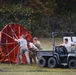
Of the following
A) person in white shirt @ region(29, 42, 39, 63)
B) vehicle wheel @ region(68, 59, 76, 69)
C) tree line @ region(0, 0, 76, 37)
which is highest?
tree line @ region(0, 0, 76, 37)

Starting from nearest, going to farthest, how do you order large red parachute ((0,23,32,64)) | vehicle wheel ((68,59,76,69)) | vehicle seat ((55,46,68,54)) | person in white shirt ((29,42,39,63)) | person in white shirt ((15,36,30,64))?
vehicle wheel ((68,59,76,69)), vehicle seat ((55,46,68,54)), person in white shirt ((15,36,30,64)), person in white shirt ((29,42,39,63)), large red parachute ((0,23,32,64))

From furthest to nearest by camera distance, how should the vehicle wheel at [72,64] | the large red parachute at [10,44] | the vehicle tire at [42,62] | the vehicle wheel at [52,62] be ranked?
the large red parachute at [10,44], the vehicle tire at [42,62], the vehicle wheel at [52,62], the vehicle wheel at [72,64]

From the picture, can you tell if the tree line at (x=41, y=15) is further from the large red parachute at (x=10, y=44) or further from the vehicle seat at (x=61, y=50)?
the vehicle seat at (x=61, y=50)

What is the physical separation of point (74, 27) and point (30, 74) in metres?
28.1

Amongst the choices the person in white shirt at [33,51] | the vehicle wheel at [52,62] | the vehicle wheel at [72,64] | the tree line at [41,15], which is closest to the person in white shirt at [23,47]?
the person in white shirt at [33,51]

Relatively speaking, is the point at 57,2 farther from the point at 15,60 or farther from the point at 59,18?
the point at 15,60

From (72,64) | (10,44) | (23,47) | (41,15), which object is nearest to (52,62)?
(72,64)

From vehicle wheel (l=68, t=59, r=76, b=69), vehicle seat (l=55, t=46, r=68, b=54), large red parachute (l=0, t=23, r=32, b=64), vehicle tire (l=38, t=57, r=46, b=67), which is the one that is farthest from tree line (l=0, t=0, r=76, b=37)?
vehicle wheel (l=68, t=59, r=76, b=69)

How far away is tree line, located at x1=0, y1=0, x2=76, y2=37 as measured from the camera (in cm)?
4588

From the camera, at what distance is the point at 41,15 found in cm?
4831

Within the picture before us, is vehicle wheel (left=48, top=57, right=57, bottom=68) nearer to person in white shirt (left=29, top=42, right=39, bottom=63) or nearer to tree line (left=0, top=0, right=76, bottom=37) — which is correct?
person in white shirt (left=29, top=42, right=39, bottom=63)

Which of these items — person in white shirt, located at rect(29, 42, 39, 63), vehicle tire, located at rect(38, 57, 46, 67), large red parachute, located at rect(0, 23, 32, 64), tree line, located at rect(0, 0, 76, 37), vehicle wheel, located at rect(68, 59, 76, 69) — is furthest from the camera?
tree line, located at rect(0, 0, 76, 37)

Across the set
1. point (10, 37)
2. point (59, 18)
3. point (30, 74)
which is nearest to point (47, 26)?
point (59, 18)

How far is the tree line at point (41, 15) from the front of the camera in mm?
45875
